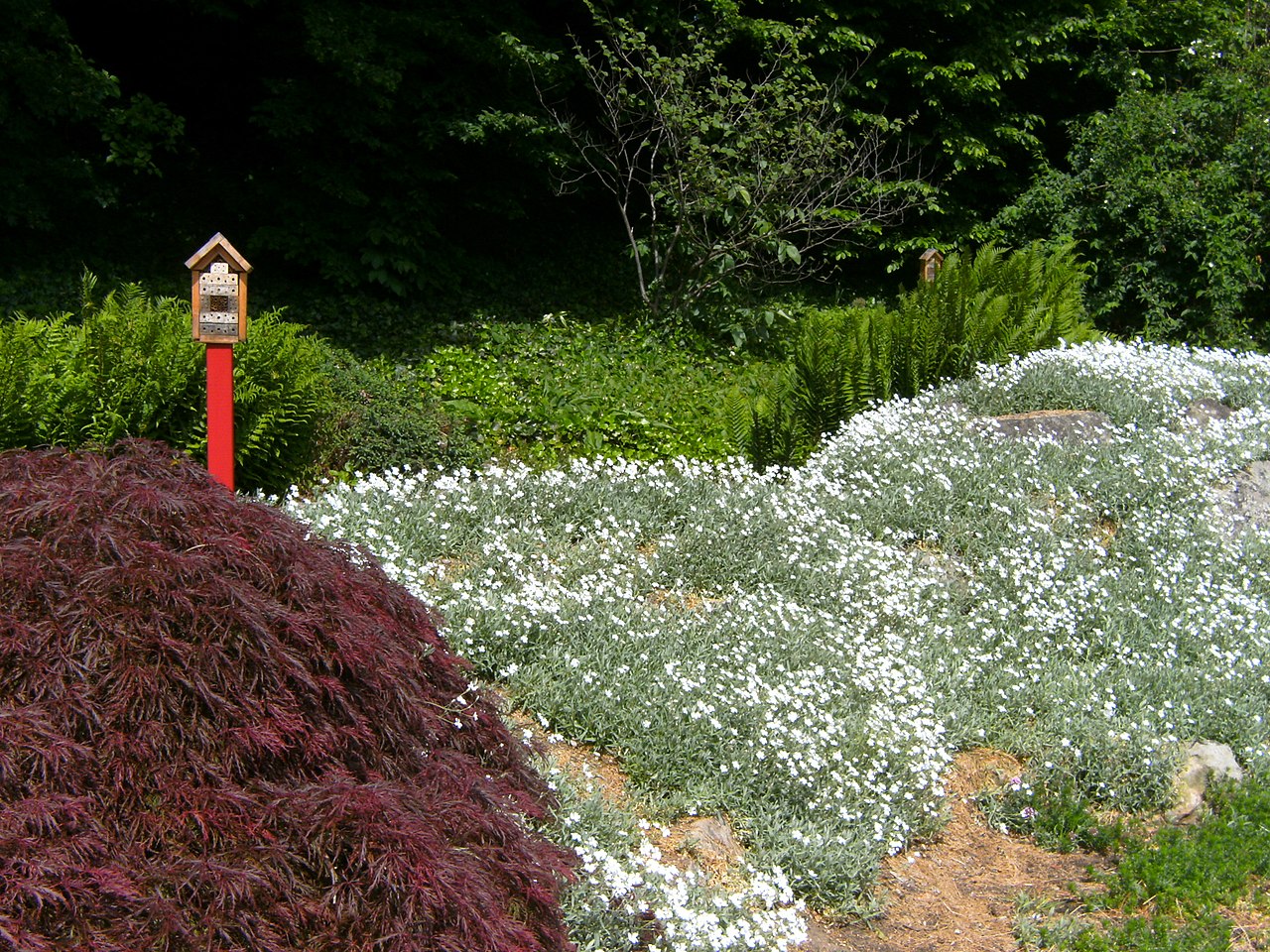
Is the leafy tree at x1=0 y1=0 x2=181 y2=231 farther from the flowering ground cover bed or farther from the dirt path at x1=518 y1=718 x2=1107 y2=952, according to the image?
the dirt path at x1=518 y1=718 x2=1107 y2=952

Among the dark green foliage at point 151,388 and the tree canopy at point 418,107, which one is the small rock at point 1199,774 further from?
the tree canopy at point 418,107

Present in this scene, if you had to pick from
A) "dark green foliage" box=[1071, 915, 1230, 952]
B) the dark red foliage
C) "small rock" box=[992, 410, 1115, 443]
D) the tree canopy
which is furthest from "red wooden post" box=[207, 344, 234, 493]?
the tree canopy

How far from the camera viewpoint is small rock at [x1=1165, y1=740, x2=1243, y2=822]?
4.95m

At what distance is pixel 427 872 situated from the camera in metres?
2.44

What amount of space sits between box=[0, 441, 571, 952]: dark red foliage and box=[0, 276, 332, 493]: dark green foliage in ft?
9.94

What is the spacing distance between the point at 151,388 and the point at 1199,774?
17.9ft

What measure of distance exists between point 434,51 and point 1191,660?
33.0ft

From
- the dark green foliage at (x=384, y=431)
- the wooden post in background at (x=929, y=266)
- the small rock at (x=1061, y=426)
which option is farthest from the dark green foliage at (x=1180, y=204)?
the dark green foliage at (x=384, y=431)

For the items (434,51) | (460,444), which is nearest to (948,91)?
(434,51)

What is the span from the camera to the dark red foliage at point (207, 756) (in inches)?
87.4

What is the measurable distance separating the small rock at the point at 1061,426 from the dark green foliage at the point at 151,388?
469 cm

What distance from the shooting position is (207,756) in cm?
246

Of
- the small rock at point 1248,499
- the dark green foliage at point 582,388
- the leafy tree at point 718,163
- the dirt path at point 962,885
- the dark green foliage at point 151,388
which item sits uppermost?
the leafy tree at point 718,163

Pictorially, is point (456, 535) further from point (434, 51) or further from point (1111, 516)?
point (434, 51)
